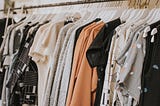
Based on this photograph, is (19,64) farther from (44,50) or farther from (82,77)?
(82,77)

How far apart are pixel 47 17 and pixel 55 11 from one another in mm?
203

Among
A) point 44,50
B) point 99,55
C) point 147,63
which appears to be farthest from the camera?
point 44,50

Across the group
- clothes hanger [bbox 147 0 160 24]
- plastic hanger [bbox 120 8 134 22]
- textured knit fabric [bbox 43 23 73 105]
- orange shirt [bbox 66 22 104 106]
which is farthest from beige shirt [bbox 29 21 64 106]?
clothes hanger [bbox 147 0 160 24]

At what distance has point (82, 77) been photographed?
1.32m

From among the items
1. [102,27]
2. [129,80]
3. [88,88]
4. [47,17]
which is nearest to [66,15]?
[47,17]

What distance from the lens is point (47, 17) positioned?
1836 millimetres

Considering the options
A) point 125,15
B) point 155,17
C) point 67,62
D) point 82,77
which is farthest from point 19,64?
point 155,17

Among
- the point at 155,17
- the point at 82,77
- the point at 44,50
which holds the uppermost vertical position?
the point at 155,17

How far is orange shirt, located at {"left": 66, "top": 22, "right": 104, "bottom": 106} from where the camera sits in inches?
51.8

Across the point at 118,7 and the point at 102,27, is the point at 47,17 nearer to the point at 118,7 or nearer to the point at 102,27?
the point at 118,7

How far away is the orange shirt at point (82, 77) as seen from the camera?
1.32 metres

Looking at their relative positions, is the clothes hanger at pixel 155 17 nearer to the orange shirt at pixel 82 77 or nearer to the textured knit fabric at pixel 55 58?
the orange shirt at pixel 82 77

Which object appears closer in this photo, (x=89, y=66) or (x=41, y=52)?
(x=89, y=66)

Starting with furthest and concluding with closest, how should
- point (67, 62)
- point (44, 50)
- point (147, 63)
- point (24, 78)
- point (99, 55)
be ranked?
point (24, 78) → point (44, 50) → point (67, 62) → point (99, 55) → point (147, 63)
